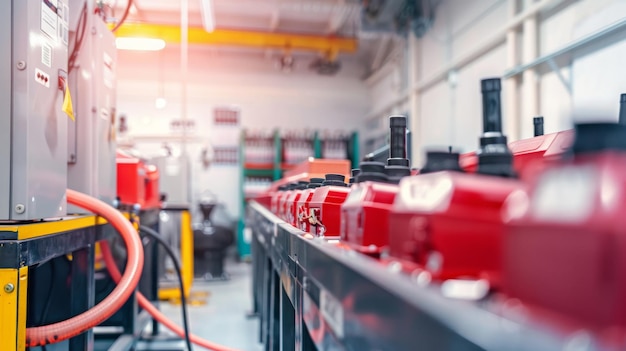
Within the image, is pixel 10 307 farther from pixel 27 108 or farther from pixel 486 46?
pixel 486 46

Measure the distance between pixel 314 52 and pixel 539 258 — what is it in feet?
23.6

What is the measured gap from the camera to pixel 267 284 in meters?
2.23

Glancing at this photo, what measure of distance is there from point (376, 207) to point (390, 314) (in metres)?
0.23

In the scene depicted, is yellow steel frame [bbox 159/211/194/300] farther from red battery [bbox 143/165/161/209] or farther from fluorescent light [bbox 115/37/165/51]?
fluorescent light [bbox 115/37/165/51]

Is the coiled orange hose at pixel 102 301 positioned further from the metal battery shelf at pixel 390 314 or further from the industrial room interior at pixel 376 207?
the metal battery shelf at pixel 390 314

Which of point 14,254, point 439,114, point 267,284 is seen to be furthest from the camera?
point 439,114

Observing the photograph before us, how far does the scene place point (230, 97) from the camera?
→ 7309mm

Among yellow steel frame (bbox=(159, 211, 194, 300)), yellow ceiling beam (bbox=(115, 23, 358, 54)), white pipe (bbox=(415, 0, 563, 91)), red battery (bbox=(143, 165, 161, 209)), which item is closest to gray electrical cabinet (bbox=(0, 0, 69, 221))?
red battery (bbox=(143, 165, 161, 209))

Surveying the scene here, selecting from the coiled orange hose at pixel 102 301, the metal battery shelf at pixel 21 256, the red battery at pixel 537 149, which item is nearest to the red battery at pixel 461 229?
the red battery at pixel 537 149

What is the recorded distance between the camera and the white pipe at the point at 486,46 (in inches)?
125

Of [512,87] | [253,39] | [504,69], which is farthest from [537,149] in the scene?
[253,39]

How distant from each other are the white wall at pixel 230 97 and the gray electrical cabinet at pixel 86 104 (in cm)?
507

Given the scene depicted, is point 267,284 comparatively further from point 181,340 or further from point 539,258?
point 539,258

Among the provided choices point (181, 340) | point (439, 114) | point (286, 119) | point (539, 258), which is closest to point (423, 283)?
point (539, 258)
